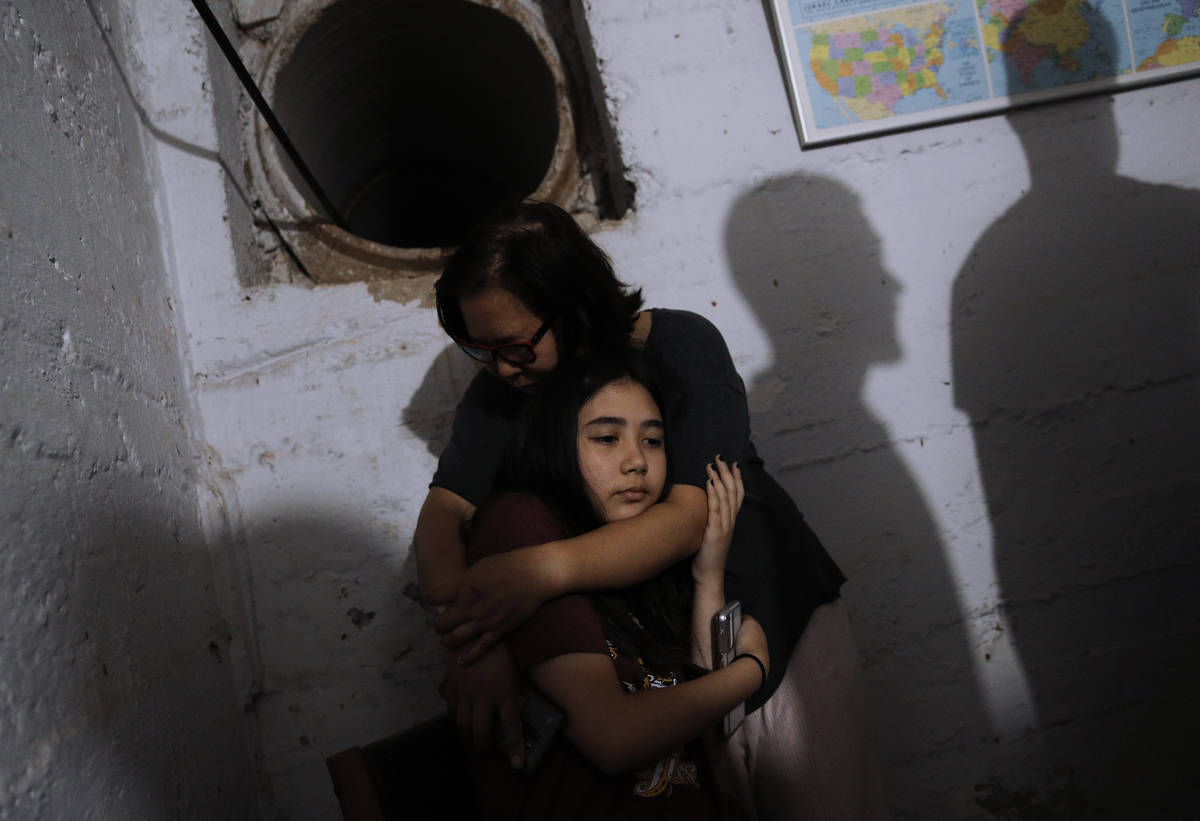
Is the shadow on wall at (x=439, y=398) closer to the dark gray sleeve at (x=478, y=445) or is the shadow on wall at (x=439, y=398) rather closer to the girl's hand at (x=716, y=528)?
the dark gray sleeve at (x=478, y=445)

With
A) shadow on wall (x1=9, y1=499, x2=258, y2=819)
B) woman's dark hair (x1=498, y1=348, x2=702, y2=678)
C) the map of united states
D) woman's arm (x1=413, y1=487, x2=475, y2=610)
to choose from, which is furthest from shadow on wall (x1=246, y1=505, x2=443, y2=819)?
the map of united states

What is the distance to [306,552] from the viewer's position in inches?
79.0

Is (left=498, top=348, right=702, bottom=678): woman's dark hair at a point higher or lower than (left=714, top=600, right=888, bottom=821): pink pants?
higher

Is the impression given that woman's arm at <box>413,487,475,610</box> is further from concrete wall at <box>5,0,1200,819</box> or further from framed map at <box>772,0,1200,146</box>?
framed map at <box>772,0,1200,146</box>

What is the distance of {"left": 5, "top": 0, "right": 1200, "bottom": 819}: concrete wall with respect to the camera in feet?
7.00

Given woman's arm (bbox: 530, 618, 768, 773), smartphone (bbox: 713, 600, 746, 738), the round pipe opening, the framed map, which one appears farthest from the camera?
the round pipe opening

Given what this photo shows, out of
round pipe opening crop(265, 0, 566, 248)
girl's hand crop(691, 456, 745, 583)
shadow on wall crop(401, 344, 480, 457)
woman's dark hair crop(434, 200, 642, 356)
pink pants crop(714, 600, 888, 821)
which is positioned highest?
round pipe opening crop(265, 0, 566, 248)

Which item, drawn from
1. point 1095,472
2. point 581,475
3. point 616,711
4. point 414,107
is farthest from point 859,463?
point 414,107

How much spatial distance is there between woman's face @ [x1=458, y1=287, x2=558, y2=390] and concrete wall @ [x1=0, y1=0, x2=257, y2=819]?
0.76 m

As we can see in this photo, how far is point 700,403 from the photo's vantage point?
1.47 meters

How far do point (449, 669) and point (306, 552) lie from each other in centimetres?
89

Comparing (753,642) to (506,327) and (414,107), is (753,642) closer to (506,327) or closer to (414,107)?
(506,327)

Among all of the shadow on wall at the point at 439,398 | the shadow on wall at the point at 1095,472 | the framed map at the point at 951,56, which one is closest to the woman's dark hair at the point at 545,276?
the shadow on wall at the point at 439,398

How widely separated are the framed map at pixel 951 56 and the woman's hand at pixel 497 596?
159 cm
